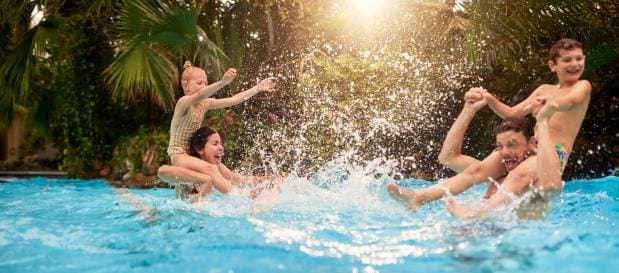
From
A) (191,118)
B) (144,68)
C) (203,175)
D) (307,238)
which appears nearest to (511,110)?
(307,238)

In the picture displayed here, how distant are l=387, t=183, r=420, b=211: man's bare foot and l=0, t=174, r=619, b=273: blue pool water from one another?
0.14 m

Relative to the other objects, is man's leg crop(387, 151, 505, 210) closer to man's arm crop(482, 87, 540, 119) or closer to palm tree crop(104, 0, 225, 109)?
man's arm crop(482, 87, 540, 119)

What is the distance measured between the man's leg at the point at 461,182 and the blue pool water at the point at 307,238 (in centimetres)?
17

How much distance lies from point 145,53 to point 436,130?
4.66 m

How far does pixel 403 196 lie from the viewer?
4391 millimetres

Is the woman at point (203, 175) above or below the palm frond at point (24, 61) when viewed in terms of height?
below

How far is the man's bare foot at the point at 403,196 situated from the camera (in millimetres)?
4289

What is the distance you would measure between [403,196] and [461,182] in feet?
1.65

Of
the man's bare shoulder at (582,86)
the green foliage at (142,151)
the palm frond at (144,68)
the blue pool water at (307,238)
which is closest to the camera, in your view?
the blue pool water at (307,238)

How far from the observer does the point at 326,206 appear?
544 centimetres

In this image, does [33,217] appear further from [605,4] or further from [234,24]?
[605,4]

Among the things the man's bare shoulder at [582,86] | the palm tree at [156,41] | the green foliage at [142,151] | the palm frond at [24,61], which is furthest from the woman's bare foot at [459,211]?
the palm frond at [24,61]

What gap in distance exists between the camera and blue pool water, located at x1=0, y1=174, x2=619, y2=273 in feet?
11.7

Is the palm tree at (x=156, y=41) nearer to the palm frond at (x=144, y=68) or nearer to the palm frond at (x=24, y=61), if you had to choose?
the palm frond at (x=144, y=68)
